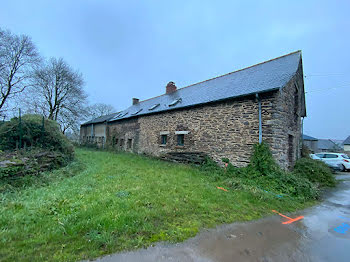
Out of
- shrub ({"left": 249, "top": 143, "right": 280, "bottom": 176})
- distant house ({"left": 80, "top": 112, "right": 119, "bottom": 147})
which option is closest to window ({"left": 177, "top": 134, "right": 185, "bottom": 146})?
shrub ({"left": 249, "top": 143, "right": 280, "bottom": 176})

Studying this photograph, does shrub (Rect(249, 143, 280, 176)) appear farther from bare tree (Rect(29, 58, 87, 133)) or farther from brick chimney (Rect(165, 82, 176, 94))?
bare tree (Rect(29, 58, 87, 133))

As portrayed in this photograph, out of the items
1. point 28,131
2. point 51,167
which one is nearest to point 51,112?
point 28,131

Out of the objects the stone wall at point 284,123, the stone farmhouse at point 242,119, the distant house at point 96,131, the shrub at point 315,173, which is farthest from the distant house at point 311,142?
the distant house at point 96,131

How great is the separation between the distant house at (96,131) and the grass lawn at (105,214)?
56.3ft

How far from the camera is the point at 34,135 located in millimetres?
7680

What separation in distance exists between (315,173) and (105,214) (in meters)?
9.31

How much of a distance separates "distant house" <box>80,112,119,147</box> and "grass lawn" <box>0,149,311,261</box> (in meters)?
17.2

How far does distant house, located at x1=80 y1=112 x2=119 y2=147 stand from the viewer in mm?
21872

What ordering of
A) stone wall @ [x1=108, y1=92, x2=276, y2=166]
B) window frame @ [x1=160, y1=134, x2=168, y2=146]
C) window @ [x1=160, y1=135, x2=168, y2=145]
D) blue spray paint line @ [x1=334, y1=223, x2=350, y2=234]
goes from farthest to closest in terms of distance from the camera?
window @ [x1=160, y1=135, x2=168, y2=145], window frame @ [x1=160, y1=134, x2=168, y2=146], stone wall @ [x1=108, y1=92, x2=276, y2=166], blue spray paint line @ [x1=334, y1=223, x2=350, y2=234]

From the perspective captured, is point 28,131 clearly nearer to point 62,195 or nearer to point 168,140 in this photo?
point 62,195

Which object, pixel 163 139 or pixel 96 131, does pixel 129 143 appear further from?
pixel 96 131

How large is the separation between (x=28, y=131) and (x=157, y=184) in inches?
260

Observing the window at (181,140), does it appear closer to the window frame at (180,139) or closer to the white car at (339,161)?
the window frame at (180,139)

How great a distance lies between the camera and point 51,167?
682 cm
